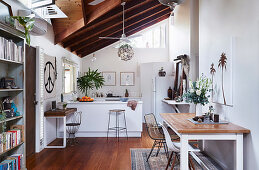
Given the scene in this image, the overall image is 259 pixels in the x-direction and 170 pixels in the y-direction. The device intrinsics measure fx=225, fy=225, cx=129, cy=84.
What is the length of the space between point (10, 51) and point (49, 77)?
7.45 feet

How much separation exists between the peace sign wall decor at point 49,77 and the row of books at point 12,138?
1794mm

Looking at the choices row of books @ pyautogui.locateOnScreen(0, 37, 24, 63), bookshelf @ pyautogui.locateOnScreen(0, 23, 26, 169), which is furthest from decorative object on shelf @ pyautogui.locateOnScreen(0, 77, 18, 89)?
row of books @ pyautogui.locateOnScreen(0, 37, 24, 63)

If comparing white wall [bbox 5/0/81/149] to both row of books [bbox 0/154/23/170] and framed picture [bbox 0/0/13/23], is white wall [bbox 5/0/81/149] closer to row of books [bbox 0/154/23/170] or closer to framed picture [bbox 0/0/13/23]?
framed picture [bbox 0/0/13/23]

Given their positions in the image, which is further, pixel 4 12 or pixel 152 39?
pixel 152 39

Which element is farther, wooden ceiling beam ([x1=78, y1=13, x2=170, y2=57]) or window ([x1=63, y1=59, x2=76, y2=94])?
wooden ceiling beam ([x1=78, y1=13, x2=170, y2=57])

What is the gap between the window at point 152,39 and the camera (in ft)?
30.0

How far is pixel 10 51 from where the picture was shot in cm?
299

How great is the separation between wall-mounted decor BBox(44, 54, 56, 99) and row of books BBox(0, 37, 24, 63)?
175 cm

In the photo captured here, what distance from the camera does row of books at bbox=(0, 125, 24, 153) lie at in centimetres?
282

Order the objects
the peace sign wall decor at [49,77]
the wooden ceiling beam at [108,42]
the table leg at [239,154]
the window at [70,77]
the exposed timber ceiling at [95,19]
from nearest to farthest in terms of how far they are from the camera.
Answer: the table leg at [239,154] → the exposed timber ceiling at [95,19] → the peace sign wall decor at [49,77] → the window at [70,77] → the wooden ceiling beam at [108,42]

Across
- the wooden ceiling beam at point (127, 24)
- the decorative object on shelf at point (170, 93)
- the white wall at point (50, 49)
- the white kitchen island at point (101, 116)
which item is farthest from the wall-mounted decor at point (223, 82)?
the wooden ceiling beam at point (127, 24)

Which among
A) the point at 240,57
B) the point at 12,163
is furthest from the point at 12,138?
the point at 240,57

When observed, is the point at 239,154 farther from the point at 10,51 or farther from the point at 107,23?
the point at 107,23

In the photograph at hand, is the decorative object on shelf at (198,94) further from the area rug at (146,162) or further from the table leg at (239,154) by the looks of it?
the area rug at (146,162)
